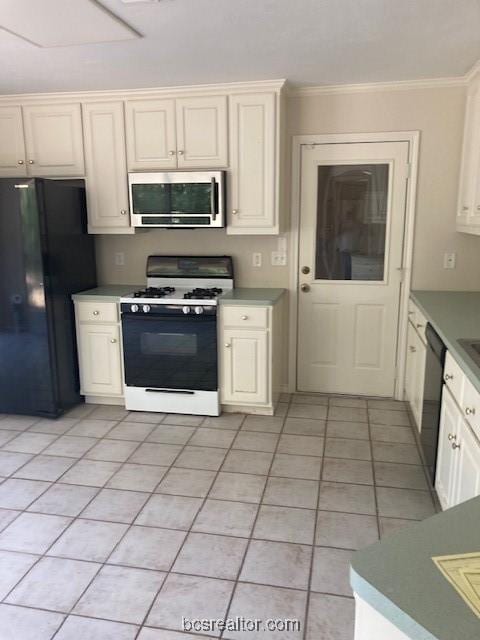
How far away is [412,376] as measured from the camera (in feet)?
11.4

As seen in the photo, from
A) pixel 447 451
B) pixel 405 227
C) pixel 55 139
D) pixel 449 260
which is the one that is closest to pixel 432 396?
pixel 447 451

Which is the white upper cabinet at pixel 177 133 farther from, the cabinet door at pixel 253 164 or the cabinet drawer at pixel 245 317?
the cabinet drawer at pixel 245 317

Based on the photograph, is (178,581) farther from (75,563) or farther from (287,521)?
(287,521)

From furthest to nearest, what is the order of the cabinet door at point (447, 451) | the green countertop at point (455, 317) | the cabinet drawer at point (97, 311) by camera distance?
the cabinet drawer at point (97, 311), the cabinet door at point (447, 451), the green countertop at point (455, 317)

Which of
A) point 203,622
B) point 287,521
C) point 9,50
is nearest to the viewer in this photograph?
point 203,622

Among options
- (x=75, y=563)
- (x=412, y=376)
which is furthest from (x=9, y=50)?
(x=412, y=376)

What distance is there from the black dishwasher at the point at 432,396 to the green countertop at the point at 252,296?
113 centimetres

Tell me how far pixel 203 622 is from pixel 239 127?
299 cm

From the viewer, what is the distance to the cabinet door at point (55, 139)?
12.5 feet

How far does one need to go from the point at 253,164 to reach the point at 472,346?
A: 2048 mm

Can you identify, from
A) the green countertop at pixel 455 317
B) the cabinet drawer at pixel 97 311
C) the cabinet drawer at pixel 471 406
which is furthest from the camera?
the cabinet drawer at pixel 97 311

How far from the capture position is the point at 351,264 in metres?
3.89

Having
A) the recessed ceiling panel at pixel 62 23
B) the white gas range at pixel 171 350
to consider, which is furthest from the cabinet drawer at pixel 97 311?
the recessed ceiling panel at pixel 62 23

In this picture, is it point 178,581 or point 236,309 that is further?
point 236,309
